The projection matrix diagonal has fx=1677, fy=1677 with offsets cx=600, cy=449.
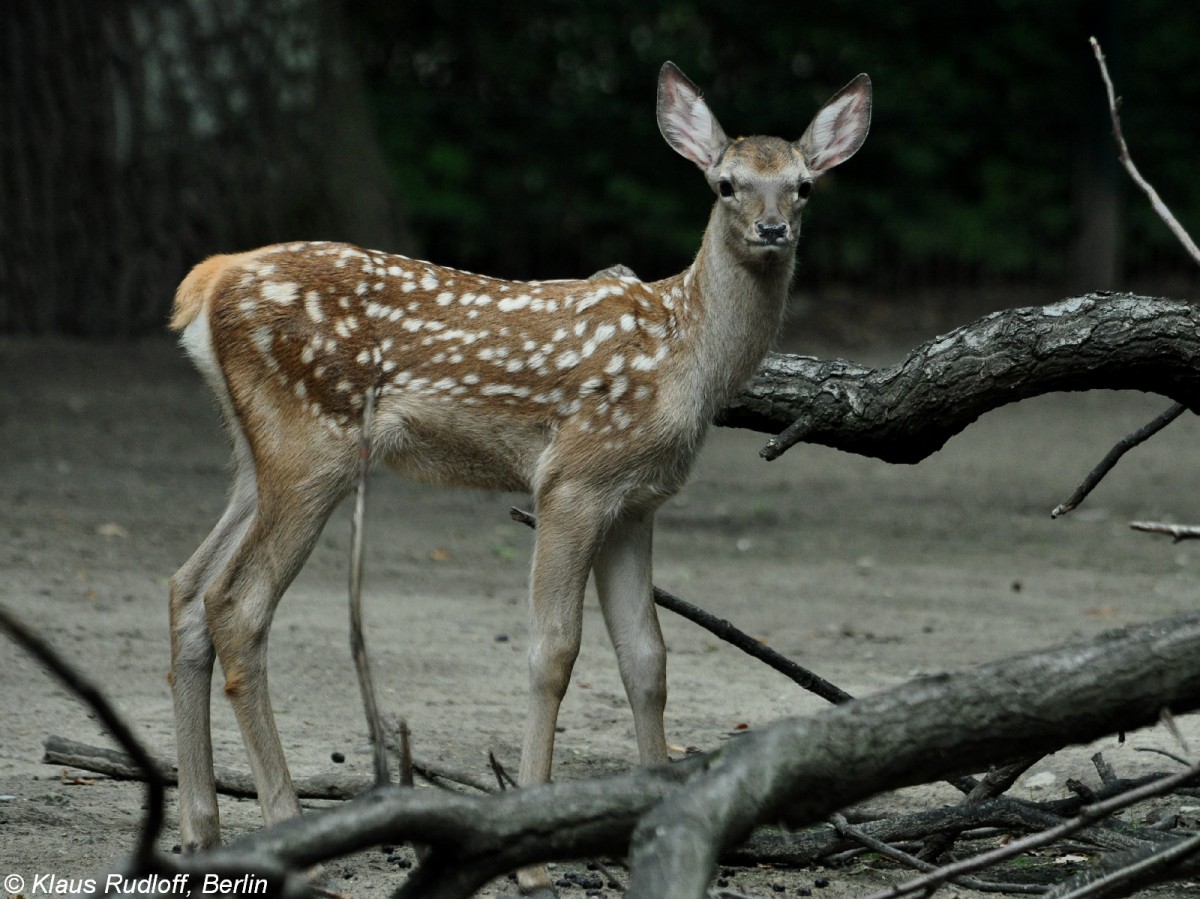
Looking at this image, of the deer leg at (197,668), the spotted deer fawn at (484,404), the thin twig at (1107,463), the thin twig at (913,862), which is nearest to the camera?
the thin twig at (913,862)

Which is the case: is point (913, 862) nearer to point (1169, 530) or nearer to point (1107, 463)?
point (1169, 530)

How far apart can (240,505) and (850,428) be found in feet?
6.38

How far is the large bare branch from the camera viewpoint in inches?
197

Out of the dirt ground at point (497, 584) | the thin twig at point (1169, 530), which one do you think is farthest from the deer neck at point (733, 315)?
the thin twig at point (1169, 530)

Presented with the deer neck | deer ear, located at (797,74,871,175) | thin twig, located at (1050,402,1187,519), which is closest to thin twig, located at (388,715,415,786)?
thin twig, located at (1050,402,1187,519)

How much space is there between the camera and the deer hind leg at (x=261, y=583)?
194 inches

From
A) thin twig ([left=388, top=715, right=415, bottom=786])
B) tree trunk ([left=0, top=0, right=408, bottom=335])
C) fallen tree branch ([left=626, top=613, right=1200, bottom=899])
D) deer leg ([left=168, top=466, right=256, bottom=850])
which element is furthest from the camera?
tree trunk ([left=0, top=0, right=408, bottom=335])

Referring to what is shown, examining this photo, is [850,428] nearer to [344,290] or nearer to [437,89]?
[344,290]

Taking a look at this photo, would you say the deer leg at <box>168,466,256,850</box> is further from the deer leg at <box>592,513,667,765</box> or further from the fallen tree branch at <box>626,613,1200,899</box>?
the fallen tree branch at <box>626,613,1200,899</box>

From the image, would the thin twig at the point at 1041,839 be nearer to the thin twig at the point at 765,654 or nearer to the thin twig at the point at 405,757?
the thin twig at the point at 405,757

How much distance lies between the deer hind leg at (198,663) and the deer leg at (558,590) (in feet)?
3.00

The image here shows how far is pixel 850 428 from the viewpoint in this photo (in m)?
5.37

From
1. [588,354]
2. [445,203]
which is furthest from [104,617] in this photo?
[445,203]

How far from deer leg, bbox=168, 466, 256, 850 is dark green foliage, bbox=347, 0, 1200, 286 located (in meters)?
10.7
